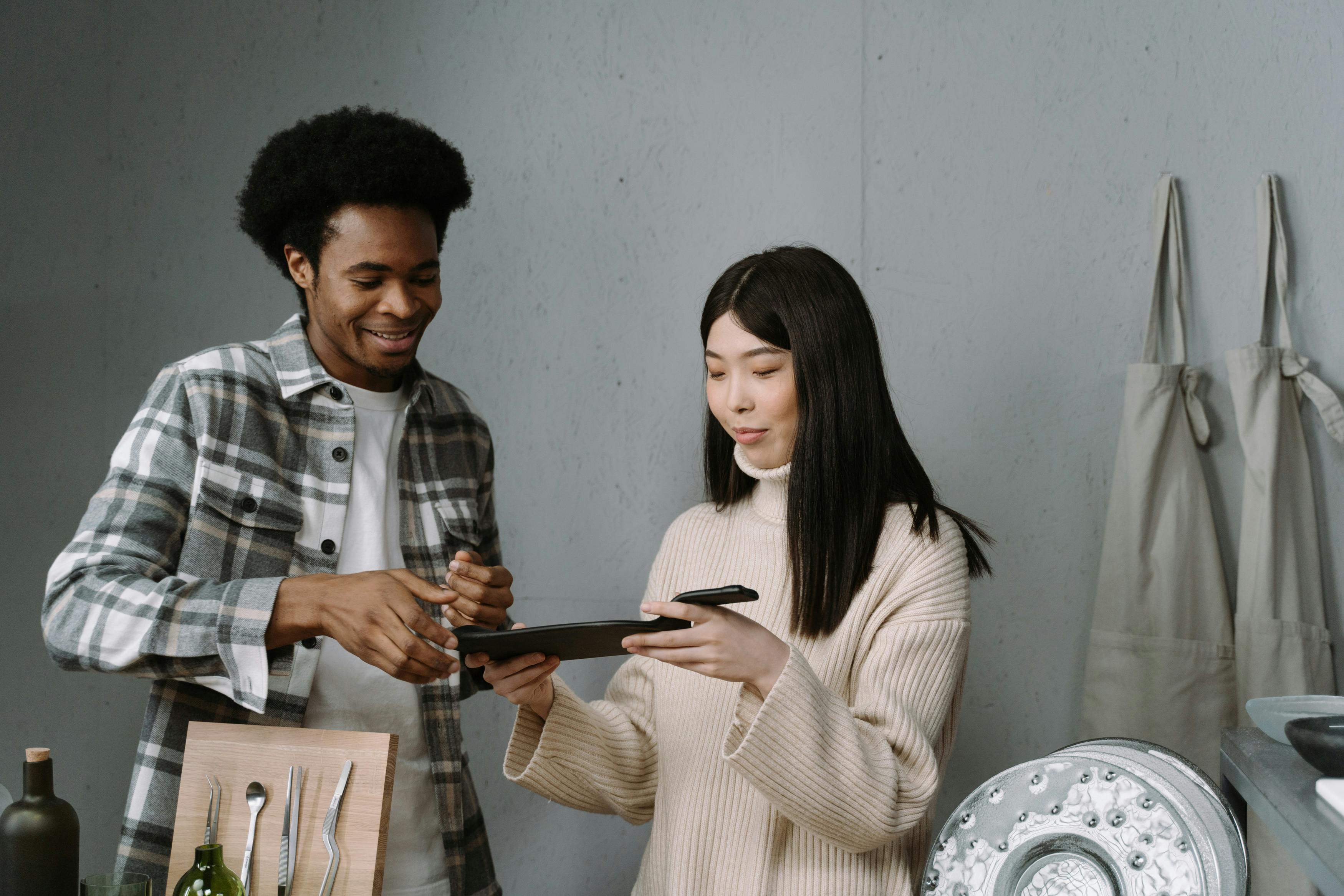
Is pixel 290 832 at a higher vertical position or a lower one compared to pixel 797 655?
lower

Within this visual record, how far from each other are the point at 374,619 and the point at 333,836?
0.29 m

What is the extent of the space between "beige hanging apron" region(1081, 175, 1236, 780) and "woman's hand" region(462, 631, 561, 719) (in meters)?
1.19

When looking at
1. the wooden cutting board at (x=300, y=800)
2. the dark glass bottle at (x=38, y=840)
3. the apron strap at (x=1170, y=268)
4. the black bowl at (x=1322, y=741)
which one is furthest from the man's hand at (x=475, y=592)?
the apron strap at (x=1170, y=268)

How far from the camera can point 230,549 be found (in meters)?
1.67

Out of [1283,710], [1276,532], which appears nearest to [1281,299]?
[1276,532]

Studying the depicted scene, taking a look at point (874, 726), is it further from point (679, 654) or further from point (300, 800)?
point (300, 800)

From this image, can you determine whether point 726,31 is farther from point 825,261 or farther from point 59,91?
point 59,91

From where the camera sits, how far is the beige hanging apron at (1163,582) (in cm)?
207

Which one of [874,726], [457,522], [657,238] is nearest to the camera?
[874,726]

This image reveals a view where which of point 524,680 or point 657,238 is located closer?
point 524,680

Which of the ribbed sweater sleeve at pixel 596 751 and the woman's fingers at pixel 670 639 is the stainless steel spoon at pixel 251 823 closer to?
the ribbed sweater sleeve at pixel 596 751

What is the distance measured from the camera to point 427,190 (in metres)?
1.87

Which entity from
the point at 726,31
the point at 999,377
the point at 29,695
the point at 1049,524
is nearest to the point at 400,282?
the point at 726,31

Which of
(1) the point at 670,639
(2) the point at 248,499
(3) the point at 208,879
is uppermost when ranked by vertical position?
(2) the point at 248,499
